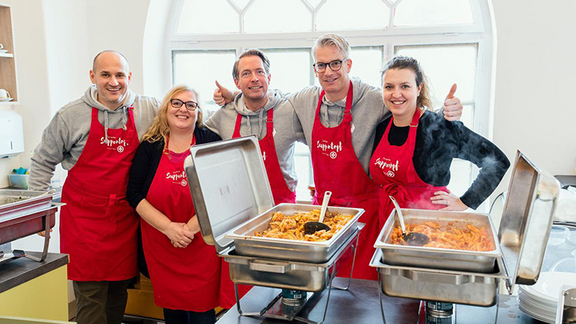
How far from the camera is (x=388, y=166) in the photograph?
2.11 m

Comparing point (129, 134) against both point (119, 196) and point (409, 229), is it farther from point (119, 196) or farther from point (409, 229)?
point (409, 229)

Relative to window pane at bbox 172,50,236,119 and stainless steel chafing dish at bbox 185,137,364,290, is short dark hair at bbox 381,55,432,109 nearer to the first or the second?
stainless steel chafing dish at bbox 185,137,364,290

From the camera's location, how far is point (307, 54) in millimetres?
3645

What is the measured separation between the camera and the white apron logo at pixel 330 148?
7.54ft

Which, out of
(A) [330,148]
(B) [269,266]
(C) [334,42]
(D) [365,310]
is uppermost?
(C) [334,42]

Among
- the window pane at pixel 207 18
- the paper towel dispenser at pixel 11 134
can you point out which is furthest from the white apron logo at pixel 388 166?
the paper towel dispenser at pixel 11 134

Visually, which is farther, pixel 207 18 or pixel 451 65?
pixel 207 18

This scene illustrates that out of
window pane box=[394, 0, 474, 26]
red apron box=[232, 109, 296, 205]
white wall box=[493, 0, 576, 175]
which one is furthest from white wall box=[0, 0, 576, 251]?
red apron box=[232, 109, 296, 205]

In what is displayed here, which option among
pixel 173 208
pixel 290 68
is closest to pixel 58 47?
pixel 290 68

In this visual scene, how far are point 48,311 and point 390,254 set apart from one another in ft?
→ 5.70

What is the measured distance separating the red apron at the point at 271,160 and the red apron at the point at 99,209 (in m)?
0.64

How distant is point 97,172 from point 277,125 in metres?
0.99

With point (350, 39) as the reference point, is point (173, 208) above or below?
below

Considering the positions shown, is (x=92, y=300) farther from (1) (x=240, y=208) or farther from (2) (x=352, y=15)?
(2) (x=352, y=15)
